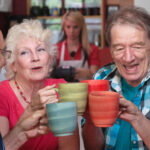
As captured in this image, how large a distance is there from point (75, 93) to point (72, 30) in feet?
7.33

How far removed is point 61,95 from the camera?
0.98 metres

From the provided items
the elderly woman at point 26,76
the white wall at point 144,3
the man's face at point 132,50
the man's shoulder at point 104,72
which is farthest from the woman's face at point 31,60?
the white wall at point 144,3

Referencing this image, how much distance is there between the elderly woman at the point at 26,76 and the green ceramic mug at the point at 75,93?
35cm

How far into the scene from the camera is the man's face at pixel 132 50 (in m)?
1.29

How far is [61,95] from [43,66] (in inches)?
18.6

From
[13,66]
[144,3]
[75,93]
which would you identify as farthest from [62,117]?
[144,3]

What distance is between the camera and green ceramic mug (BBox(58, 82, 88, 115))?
96 cm

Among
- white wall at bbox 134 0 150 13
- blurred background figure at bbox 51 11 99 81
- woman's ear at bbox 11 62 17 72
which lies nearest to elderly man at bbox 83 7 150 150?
woman's ear at bbox 11 62 17 72

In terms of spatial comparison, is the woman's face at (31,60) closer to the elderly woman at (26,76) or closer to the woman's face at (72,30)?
the elderly woman at (26,76)

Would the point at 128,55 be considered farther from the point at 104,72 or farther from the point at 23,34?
the point at 23,34

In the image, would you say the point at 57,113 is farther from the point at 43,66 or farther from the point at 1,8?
the point at 1,8

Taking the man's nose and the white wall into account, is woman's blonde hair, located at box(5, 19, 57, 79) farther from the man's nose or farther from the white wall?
the white wall

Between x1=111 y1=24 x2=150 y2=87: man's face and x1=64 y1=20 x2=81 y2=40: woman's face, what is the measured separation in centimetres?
181

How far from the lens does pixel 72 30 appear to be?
10.3 feet
